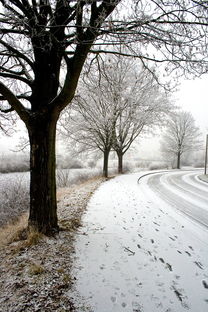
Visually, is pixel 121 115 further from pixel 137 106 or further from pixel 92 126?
pixel 92 126

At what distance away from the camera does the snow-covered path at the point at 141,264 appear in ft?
6.91

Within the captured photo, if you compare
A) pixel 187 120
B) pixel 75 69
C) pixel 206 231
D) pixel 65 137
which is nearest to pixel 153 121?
pixel 65 137

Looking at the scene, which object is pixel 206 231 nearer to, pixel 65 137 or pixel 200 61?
pixel 200 61

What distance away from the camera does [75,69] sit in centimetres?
317

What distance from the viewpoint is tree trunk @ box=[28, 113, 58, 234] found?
3332 millimetres

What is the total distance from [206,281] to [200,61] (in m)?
3.96

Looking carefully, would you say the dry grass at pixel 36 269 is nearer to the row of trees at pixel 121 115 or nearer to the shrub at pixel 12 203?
the shrub at pixel 12 203

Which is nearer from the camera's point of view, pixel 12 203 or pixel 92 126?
pixel 12 203

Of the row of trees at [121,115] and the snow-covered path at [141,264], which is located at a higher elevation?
the row of trees at [121,115]

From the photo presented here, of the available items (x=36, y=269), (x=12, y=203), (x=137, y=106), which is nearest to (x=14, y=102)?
(x=36, y=269)

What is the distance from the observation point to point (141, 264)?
282cm

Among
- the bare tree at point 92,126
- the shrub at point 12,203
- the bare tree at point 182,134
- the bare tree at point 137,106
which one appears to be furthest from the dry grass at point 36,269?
the bare tree at point 182,134

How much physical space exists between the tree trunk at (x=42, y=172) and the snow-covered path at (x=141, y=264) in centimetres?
94

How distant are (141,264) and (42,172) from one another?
253 centimetres
